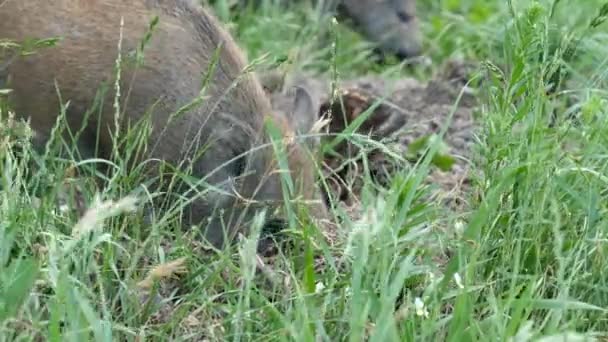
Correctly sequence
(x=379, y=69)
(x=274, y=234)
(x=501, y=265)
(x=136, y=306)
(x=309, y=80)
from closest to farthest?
(x=136, y=306)
(x=501, y=265)
(x=274, y=234)
(x=309, y=80)
(x=379, y=69)

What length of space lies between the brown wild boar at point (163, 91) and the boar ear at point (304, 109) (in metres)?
0.38

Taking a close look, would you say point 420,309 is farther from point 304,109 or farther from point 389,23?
point 389,23

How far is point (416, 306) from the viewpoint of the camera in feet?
9.96

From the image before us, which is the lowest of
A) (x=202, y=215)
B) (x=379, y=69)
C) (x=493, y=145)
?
(x=379, y=69)

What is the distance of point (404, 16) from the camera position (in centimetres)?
750

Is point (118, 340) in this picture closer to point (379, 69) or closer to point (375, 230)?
point (375, 230)

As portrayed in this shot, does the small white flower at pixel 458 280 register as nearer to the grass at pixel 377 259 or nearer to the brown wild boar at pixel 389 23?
the grass at pixel 377 259

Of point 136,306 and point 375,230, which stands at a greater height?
point 375,230

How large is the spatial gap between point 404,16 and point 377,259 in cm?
451

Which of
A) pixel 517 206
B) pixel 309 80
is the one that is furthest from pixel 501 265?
pixel 309 80

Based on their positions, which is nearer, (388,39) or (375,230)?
(375,230)

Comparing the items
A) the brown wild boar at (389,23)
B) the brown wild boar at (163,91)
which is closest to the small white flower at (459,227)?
A: the brown wild boar at (163,91)

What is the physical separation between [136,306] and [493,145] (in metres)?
1.00

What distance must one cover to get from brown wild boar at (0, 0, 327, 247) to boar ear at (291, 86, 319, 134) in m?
0.38
